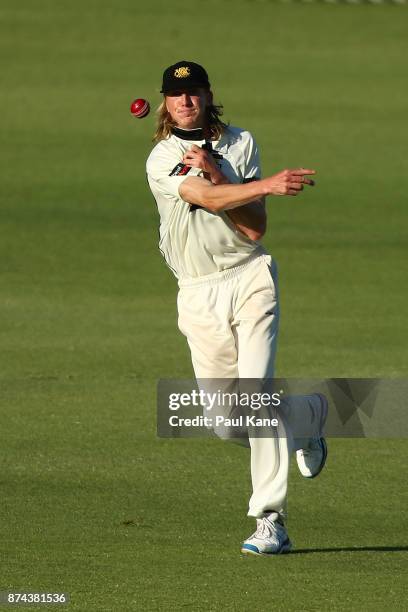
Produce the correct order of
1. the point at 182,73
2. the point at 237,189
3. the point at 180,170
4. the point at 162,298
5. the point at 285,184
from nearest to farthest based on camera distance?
the point at 285,184 < the point at 237,189 < the point at 180,170 < the point at 182,73 < the point at 162,298

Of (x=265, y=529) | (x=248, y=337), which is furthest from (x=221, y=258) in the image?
(x=265, y=529)

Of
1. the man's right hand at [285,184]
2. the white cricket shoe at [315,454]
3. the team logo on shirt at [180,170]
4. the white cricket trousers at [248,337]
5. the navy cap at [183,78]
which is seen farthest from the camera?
the white cricket shoe at [315,454]

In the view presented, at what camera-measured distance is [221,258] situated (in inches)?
322

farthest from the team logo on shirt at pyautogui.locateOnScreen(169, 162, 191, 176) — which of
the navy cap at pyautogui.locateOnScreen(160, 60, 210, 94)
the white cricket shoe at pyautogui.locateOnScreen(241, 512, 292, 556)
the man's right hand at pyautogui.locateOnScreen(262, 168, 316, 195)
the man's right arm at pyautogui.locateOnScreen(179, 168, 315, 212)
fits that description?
the white cricket shoe at pyautogui.locateOnScreen(241, 512, 292, 556)

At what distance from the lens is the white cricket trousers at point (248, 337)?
8047 mm

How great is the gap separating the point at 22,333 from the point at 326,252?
5515mm

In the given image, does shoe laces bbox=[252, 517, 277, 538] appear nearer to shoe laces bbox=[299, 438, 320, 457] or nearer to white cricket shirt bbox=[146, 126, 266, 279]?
shoe laces bbox=[299, 438, 320, 457]

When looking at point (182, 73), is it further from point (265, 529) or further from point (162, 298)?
point (162, 298)

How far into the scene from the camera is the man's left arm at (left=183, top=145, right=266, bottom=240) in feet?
26.0

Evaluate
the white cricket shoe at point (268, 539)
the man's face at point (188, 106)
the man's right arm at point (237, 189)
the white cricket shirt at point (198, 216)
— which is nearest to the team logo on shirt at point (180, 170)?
the white cricket shirt at point (198, 216)

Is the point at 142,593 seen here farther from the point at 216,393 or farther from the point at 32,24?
the point at 32,24

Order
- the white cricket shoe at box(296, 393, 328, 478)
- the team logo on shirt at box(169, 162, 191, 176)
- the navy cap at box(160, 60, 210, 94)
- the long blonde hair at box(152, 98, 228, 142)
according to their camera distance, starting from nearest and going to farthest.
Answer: the team logo on shirt at box(169, 162, 191, 176), the navy cap at box(160, 60, 210, 94), the long blonde hair at box(152, 98, 228, 142), the white cricket shoe at box(296, 393, 328, 478)

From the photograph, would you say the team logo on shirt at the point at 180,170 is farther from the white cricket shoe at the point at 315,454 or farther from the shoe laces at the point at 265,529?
the shoe laces at the point at 265,529

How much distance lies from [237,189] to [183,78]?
0.79m
